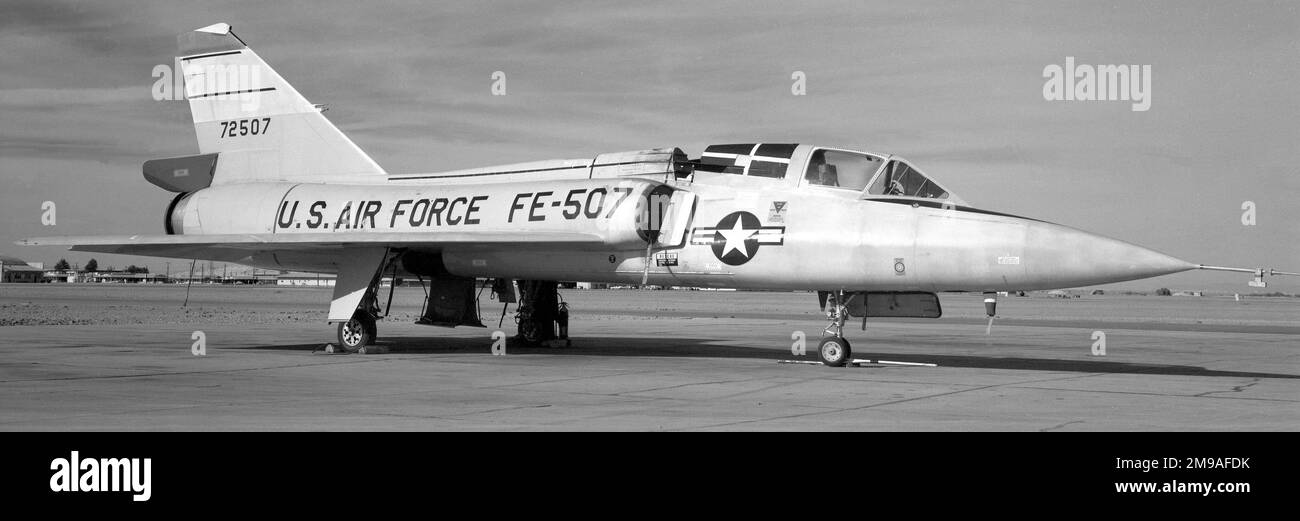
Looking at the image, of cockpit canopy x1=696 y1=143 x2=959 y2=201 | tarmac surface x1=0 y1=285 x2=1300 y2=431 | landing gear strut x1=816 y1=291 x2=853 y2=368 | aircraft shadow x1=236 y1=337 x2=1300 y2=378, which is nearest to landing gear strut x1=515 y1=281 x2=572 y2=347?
aircraft shadow x1=236 y1=337 x2=1300 y2=378

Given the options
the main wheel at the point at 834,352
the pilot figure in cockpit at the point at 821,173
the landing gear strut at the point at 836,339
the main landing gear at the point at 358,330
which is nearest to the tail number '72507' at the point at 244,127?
the main landing gear at the point at 358,330

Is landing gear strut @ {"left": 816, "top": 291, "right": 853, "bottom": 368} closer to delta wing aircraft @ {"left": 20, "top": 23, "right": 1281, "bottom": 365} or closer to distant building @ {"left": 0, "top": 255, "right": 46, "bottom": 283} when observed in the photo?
delta wing aircraft @ {"left": 20, "top": 23, "right": 1281, "bottom": 365}

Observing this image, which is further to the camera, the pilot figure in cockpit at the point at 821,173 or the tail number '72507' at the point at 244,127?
the tail number '72507' at the point at 244,127

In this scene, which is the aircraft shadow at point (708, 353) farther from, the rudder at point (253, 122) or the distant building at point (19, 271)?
the distant building at point (19, 271)

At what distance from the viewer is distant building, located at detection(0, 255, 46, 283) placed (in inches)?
4958

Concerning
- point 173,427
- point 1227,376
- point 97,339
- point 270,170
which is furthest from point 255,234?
point 1227,376

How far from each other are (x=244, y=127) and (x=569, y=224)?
7.93m

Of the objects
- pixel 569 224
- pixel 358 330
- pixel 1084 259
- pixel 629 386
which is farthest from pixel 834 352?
pixel 358 330

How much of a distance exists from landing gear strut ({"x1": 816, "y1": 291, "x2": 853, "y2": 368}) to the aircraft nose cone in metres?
2.86

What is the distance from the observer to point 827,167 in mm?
15133

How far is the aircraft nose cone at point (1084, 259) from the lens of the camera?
41.0 ft

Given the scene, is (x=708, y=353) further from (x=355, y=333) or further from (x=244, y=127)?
(x=244, y=127)

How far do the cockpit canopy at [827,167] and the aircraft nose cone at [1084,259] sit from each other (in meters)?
1.51
